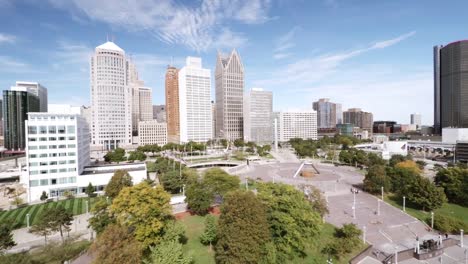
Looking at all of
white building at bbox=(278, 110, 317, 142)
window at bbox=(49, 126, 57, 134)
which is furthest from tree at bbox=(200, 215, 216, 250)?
white building at bbox=(278, 110, 317, 142)

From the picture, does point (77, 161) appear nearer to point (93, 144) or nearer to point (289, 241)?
point (289, 241)

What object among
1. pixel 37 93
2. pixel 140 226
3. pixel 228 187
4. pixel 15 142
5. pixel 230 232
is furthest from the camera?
pixel 37 93

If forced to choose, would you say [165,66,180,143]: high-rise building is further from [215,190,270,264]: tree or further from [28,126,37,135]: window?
[215,190,270,264]: tree

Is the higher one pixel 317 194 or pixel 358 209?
pixel 317 194

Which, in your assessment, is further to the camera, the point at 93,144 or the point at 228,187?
the point at 93,144

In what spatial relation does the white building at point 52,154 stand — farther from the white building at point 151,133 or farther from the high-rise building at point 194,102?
the white building at point 151,133

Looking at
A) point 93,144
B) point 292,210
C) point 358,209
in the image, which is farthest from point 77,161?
point 93,144
